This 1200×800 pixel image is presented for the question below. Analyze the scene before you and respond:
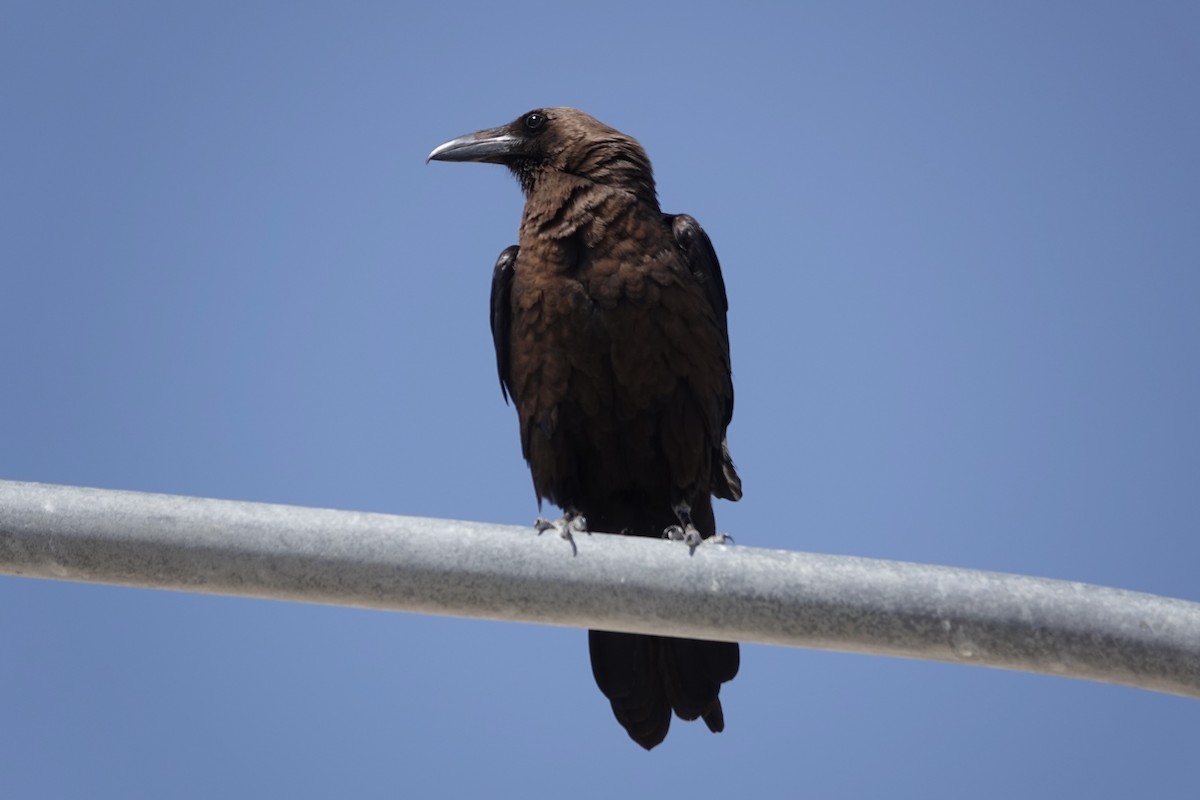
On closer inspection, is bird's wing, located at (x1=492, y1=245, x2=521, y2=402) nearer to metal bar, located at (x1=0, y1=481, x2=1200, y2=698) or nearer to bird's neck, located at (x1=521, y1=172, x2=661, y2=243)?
bird's neck, located at (x1=521, y1=172, x2=661, y2=243)

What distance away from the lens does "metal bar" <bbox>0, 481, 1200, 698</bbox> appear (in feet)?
10.6

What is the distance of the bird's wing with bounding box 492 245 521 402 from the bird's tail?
4.81ft

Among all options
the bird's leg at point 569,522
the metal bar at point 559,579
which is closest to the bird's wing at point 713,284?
the bird's leg at point 569,522

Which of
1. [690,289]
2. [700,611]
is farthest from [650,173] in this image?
[700,611]

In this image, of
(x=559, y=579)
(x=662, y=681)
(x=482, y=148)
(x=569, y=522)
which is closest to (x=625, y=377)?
(x=569, y=522)

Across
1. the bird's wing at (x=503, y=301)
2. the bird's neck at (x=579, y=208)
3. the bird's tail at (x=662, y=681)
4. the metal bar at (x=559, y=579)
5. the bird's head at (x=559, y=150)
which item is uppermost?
the bird's head at (x=559, y=150)

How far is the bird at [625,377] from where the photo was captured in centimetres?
586

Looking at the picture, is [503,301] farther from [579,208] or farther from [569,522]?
[569,522]

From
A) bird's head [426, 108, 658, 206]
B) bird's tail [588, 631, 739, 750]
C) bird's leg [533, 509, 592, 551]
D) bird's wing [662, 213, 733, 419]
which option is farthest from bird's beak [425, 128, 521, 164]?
bird's tail [588, 631, 739, 750]

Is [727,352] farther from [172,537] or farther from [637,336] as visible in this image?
[172,537]

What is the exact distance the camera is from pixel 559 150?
6.71m

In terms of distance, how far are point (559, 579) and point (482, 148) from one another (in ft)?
13.0

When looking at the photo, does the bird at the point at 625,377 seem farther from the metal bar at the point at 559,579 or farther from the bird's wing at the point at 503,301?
the metal bar at the point at 559,579

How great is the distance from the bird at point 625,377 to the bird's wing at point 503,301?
0.03ft
